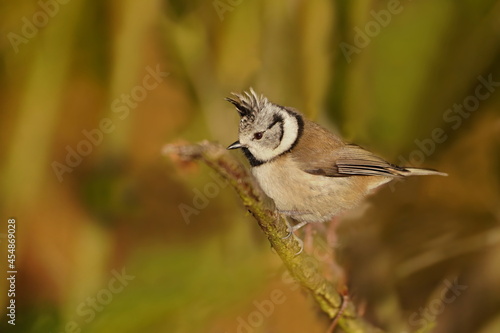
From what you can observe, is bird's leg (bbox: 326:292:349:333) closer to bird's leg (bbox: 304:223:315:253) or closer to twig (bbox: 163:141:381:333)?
twig (bbox: 163:141:381:333)

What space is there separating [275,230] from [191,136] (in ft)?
1.40

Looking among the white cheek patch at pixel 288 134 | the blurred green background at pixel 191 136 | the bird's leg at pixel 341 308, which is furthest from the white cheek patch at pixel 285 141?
the bird's leg at pixel 341 308

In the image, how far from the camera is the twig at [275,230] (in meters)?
0.73

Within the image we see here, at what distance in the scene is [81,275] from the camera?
1.29 m

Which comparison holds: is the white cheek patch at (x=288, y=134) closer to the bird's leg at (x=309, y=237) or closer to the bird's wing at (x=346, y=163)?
the bird's wing at (x=346, y=163)

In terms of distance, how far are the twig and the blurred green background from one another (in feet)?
0.29

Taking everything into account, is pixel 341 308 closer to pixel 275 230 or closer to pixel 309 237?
pixel 309 237

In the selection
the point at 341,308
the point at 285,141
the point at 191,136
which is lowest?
the point at 341,308

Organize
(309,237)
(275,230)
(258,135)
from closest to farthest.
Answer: (275,230)
(258,135)
(309,237)

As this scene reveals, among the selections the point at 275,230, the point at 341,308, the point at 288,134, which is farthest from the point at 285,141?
the point at 341,308

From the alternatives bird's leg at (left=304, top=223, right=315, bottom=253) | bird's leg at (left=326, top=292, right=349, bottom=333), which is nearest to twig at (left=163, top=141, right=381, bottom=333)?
bird's leg at (left=326, top=292, right=349, bottom=333)

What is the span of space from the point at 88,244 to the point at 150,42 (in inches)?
19.2

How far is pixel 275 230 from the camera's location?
3.17 feet

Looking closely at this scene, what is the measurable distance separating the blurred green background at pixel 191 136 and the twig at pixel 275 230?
0.29ft
